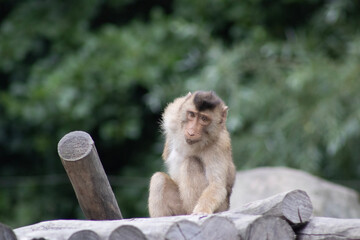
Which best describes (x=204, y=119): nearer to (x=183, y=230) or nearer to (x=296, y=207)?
(x=296, y=207)

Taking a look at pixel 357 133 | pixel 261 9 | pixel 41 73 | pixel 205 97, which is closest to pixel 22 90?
pixel 41 73

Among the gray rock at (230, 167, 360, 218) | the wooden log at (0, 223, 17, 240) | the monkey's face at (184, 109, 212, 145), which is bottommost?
the gray rock at (230, 167, 360, 218)

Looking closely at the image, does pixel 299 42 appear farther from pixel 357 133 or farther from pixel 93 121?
pixel 93 121

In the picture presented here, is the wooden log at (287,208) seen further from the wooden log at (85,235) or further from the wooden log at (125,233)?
the wooden log at (85,235)

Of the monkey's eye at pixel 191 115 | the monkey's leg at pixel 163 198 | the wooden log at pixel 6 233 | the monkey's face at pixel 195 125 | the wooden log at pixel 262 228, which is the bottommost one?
the monkey's leg at pixel 163 198

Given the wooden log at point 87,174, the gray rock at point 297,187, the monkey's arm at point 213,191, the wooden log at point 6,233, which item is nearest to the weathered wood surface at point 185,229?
the wooden log at point 6,233

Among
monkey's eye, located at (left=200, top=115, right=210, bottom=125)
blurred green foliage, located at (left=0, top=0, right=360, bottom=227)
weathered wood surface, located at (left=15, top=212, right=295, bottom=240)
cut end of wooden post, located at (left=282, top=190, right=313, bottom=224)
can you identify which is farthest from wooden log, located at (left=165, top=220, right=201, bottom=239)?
blurred green foliage, located at (left=0, top=0, right=360, bottom=227)

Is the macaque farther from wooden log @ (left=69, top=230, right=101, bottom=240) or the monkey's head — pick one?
wooden log @ (left=69, top=230, right=101, bottom=240)

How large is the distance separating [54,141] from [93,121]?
84 cm

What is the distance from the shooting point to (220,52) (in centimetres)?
1138

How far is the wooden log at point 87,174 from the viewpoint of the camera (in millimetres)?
5566

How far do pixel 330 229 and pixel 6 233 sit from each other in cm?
199

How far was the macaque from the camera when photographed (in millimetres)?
6398

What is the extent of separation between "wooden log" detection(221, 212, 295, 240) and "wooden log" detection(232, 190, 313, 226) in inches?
3.2
